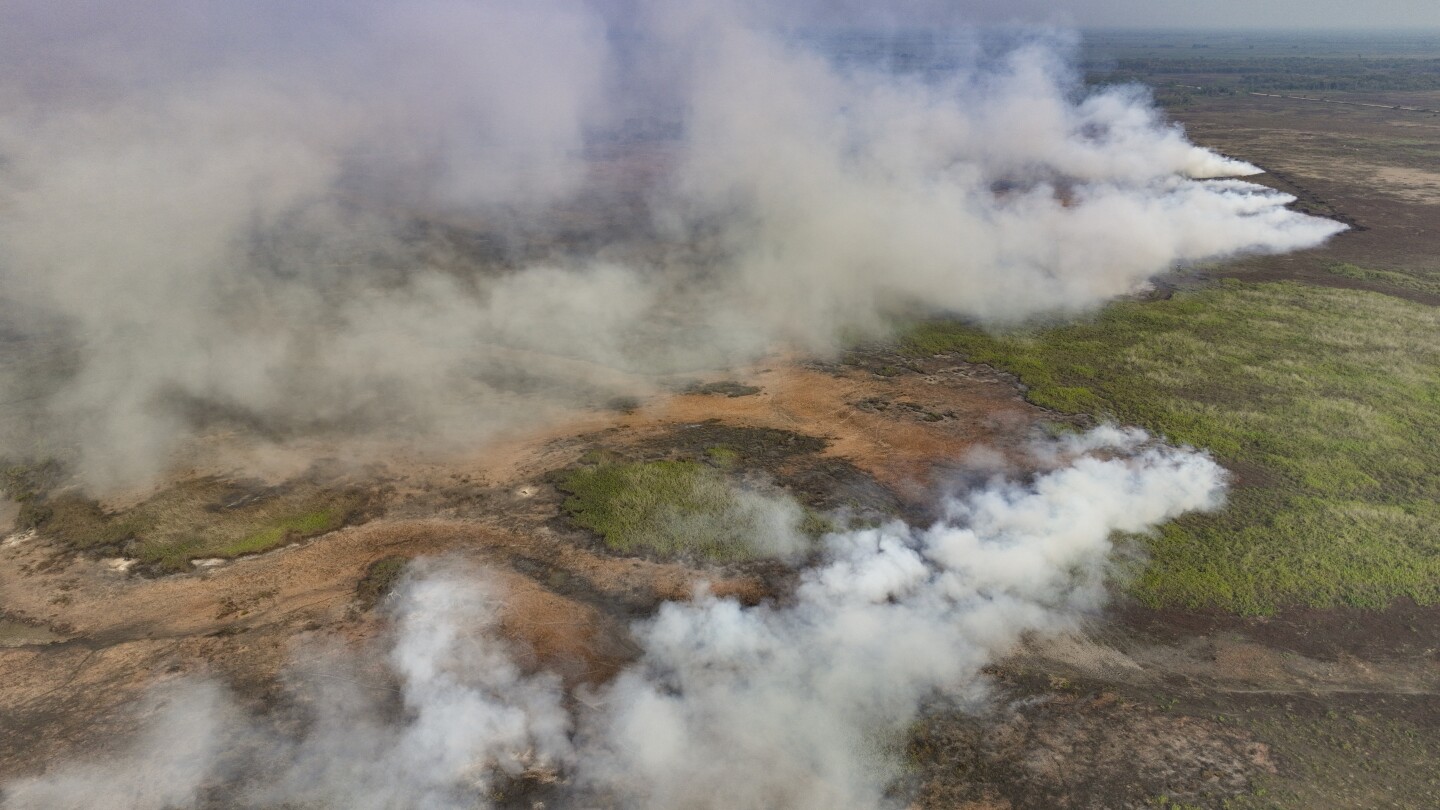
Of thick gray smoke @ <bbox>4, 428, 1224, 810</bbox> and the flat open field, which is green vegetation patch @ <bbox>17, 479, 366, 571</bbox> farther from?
thick gray smoke @ <bbox>4, 428, 1224, 810</bbox>

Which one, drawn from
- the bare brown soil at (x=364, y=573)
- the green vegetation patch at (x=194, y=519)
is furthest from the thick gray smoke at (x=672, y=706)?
the green vegetation patch at (x=194, y=519)

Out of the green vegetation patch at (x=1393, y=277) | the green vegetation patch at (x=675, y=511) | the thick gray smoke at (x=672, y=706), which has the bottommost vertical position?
the thick gray smoke at (x=672, y=706)

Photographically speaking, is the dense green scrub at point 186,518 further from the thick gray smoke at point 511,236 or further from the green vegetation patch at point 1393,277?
the green vegetation patch at point 1393,277

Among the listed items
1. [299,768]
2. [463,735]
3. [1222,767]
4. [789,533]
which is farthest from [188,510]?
[1222,767]

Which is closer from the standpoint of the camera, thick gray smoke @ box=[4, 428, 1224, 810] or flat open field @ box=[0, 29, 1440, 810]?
thick gray smoke @ box=[4, 428, 1224, 810]

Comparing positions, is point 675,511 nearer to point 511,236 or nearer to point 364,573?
point 364,573

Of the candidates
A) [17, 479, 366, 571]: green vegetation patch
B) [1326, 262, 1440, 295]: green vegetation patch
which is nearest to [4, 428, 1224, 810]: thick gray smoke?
[17, 479, 366, 571]: green vegetation patch

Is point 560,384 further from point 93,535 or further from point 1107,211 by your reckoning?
point 1107,211

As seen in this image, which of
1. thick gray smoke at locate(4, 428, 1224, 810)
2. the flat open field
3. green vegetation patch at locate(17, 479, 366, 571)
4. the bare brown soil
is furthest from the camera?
green vegetation patch at locate(17, 479, 366, 571)
